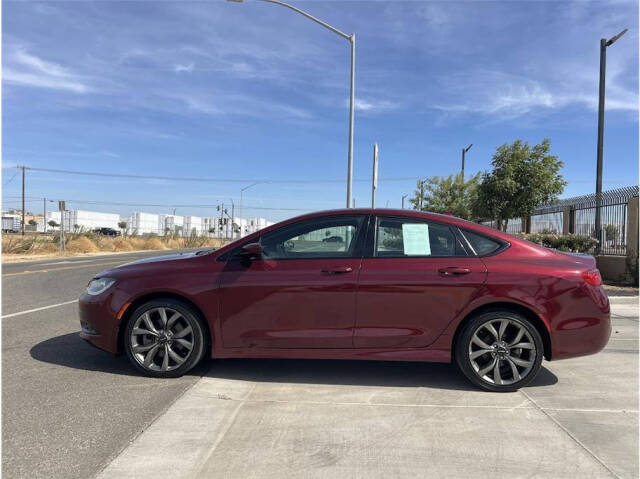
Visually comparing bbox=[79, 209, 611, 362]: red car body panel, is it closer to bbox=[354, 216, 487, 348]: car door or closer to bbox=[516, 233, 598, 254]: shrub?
bbox=[354, 216, 487, 348]: car door

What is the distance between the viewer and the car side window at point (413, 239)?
449 cm

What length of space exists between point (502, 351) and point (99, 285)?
3.82m

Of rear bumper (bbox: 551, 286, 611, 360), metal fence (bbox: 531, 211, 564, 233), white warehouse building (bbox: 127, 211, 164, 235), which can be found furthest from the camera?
white warehouse building (bbox: 127, 211, 164, 235)

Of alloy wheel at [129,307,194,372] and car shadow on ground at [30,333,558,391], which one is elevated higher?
alloy wheel at [129,307,194,372]

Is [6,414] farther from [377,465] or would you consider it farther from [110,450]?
[377,465]

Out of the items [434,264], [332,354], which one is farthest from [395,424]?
[434,264]

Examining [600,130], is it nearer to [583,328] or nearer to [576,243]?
[576,243]

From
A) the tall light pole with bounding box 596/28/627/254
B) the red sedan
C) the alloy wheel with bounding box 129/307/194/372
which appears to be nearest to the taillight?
the red sedan

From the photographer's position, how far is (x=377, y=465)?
303cm

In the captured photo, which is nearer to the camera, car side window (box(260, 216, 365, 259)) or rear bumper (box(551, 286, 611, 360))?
rear bumper (box(551, 286, 611, 360))

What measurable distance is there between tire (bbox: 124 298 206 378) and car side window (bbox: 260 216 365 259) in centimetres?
97

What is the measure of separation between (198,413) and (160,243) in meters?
47.2

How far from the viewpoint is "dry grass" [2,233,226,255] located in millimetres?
32188

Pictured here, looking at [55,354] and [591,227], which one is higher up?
[591,227]
